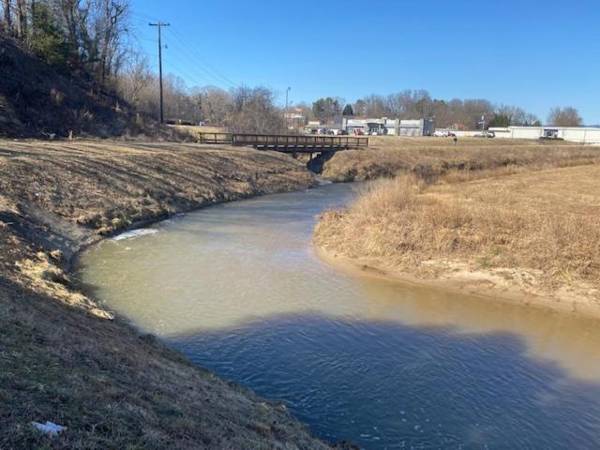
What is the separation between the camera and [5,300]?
9.10 m

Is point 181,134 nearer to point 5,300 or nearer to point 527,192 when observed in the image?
point 527,192

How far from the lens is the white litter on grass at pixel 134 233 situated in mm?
21469

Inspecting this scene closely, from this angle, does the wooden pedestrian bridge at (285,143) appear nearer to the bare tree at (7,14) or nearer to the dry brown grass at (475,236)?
the bare tree at (7,14)

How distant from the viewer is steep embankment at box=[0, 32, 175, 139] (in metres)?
→ 40.0

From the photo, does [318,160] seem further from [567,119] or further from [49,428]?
[567,119]

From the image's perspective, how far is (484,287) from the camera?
16328 millimetres

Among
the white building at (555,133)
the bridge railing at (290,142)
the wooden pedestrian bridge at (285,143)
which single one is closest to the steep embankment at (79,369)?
the wooden pedestrian bridge at (285,143)

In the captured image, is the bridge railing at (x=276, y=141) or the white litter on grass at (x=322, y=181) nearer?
the white litter on grass at (x=322, y=181)

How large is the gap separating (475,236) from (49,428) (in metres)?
16.5

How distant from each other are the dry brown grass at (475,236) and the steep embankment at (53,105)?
1096 inches

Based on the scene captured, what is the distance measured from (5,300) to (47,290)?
310 centimetres

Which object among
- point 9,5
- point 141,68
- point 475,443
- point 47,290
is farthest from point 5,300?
point 141,68

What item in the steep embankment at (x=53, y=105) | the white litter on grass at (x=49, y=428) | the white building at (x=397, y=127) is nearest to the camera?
the white litter on grass at (x=49, y=428)

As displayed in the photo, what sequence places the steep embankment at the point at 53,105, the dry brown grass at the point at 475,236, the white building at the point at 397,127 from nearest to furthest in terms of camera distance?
the dry brown grass at the point at 475,236 < the steep embankment at the point at 53,105 < the white building at the point at 397,127
